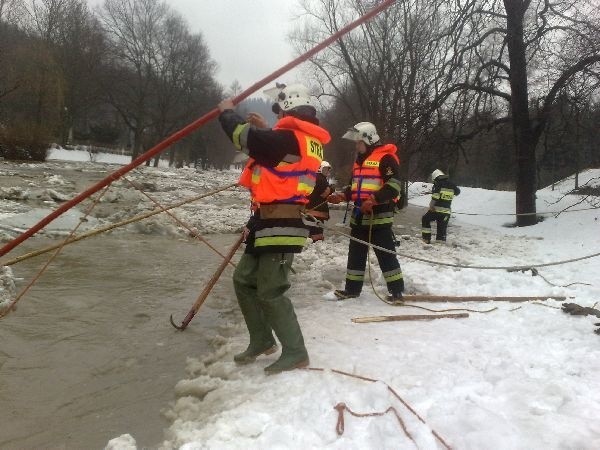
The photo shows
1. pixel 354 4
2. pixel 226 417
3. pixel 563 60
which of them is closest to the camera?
pixel 226 417

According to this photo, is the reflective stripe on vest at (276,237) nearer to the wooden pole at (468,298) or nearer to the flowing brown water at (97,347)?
the flowing brown water at (97,347)

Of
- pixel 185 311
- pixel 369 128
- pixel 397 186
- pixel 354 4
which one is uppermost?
pixel 354 4

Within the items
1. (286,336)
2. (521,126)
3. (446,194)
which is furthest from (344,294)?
(521,126)

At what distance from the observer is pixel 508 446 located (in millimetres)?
2326

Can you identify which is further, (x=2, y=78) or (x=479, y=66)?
(x=2, y=78)

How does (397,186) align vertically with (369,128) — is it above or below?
below

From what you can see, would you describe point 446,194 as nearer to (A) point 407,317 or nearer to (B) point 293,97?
(A) point 407,317

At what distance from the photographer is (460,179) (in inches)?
2053

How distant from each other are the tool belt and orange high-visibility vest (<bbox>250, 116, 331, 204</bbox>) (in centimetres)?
3

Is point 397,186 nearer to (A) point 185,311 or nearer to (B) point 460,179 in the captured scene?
(A) point 185,311

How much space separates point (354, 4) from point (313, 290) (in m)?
17.6

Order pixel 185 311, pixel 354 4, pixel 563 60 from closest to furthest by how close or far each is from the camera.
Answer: pixel 185 311
pixel 563 60
pixel 354 4

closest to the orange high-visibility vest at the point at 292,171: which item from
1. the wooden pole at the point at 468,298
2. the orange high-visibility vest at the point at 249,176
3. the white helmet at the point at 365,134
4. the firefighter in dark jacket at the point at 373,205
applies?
the orange high-visibility vest at the point at 249,176

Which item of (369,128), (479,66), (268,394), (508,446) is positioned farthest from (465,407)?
(479,66)
